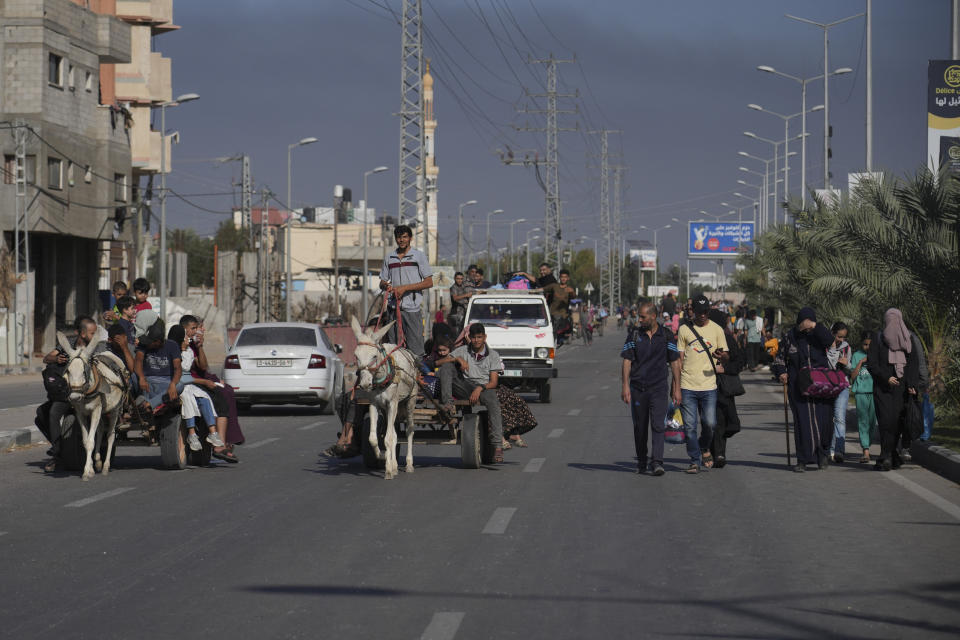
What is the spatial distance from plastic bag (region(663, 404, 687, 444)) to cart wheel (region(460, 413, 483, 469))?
2.03 metres

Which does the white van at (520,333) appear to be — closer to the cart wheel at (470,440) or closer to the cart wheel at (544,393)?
the cart wheel at (544,393)

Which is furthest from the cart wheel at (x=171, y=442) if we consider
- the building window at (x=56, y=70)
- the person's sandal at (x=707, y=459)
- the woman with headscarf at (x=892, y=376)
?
the building window at (x=56, y=70)

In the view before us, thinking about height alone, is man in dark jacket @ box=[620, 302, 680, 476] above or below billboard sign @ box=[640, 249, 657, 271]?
below

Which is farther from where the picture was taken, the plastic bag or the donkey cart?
the plastic bag

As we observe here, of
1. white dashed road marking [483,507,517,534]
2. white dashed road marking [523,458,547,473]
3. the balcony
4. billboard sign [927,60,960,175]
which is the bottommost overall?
white dashed road marking [523,458,547,473]

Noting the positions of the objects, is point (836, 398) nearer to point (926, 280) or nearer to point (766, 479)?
point (766, 479)

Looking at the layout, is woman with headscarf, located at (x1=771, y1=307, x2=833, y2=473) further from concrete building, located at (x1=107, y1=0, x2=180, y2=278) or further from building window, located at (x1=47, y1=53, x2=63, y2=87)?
concrete building, located at (x1=107, y1=0, x2=180, y2=278)

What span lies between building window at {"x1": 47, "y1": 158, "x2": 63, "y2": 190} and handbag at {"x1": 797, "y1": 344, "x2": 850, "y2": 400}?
37.6 m

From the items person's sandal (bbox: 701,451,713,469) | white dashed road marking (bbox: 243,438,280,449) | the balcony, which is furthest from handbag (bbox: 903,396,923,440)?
the balcony

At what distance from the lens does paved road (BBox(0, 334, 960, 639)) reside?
7930 mm

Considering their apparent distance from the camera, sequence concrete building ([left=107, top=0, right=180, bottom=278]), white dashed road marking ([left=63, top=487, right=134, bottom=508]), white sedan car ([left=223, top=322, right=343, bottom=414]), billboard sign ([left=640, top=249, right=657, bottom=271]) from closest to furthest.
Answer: white dashed road marking ([left=63, top=487, right=134, bottom=508]) < white sedan car ([left=223, top=322, right=343, bottom=414]) < concrete building ([left=107, top=0, right=180, bottom=278]) < billboard sign ([left=640, top=249, right=657, bottom=271])

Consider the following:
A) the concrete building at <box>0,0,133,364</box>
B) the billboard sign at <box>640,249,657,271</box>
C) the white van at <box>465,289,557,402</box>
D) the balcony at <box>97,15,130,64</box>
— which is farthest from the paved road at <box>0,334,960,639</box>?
the billboard sign at <box>640,249,657,271</box>

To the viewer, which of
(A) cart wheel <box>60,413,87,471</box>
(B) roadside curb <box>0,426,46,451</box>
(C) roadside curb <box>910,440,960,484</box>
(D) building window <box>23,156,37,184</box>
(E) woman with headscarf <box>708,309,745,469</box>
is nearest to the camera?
(A) cart wheel <box>60,413,87,471</box>

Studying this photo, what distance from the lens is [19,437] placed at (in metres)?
19.9
